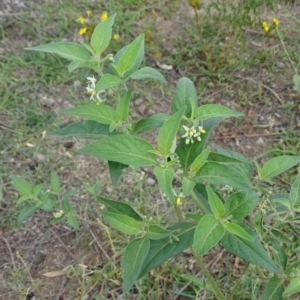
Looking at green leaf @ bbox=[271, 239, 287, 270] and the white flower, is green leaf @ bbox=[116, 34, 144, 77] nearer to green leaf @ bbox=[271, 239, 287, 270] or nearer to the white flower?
the white flower

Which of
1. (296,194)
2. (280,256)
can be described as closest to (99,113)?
(296,194)

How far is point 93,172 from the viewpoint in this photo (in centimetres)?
251

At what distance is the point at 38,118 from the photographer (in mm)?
2715

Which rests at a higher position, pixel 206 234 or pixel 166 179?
pixel 166 179

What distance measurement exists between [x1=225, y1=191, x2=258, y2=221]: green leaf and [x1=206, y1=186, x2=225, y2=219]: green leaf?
0.03 metres

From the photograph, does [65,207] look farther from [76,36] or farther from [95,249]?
[76,36]

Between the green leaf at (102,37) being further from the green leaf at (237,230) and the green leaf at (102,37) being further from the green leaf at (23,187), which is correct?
the green leaf at (23,187)

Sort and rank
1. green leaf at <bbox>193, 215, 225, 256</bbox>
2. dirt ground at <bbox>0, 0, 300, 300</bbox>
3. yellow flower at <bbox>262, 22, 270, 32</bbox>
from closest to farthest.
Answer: green leaf at <bbox>193, 215, 225, 256</bbox> < dirt ground at <bbox>0, 0, 300, 300</bbox> < yellow flower at <bbox>262, 22, 270, 32</bbox>

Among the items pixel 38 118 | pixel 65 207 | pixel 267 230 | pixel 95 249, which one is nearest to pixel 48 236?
pixel 95 249

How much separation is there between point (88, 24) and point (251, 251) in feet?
6.98

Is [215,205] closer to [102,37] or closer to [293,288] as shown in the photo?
[293,288]

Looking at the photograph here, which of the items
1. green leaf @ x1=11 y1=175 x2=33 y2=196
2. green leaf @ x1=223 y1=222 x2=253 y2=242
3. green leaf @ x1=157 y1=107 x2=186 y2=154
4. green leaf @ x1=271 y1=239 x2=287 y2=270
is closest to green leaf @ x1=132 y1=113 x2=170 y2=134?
green leaf @ x1=157 y1=107 x2=186 y2=154

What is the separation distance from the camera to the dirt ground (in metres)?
2.17

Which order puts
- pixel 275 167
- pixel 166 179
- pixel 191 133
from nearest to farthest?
pixel 166 179, pixel 191 133, pixel 275 167
